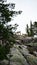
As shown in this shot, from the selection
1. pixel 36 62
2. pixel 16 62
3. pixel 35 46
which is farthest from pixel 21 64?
pixel 35 46

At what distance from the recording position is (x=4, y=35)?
13.7 metres

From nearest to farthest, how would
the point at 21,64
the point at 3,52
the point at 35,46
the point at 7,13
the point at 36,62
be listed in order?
the point at 3,52 → the point at 7,13 → the point at 21,64 → the point at 36,62 → the point at 35,46

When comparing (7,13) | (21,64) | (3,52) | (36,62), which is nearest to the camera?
(3,52)

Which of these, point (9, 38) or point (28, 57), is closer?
point (9, 38)

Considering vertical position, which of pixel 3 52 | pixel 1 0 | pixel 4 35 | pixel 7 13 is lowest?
pixel 3 52

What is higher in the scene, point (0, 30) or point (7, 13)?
point (7, 13)

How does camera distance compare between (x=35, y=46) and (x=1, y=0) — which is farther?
(x=35, y=46)

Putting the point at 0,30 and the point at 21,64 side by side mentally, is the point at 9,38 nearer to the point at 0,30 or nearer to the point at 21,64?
the point at 0,30

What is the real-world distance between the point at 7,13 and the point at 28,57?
920 centimetres

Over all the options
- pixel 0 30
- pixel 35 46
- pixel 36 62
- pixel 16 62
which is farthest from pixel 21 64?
pixel 35 46

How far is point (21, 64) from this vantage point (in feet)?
63.8

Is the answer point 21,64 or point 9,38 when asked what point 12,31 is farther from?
point 21,64

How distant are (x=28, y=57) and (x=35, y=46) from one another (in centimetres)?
936

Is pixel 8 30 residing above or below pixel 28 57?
above
